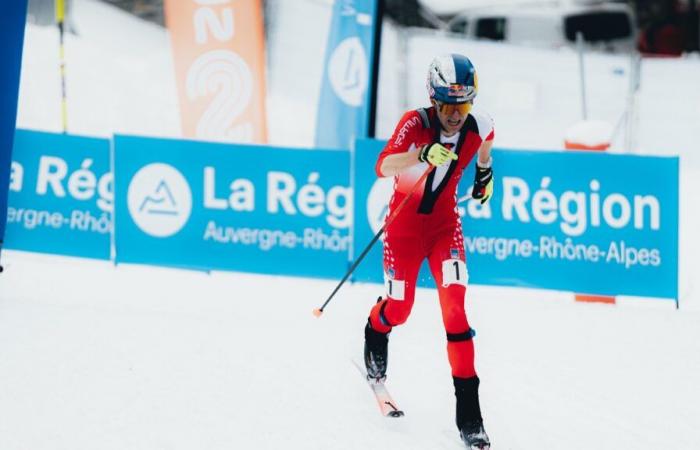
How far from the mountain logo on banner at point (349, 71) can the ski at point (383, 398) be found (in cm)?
468

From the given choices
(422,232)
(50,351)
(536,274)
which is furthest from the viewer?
(536,274)

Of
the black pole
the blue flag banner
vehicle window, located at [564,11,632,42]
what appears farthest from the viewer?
vehicle window, located at [564,11,632,42]

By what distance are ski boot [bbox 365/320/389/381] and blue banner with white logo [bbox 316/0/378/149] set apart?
4.52m

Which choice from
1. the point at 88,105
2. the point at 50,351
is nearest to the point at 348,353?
the point at 50,351

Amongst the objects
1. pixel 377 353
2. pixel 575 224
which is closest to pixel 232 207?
pixel 575 224

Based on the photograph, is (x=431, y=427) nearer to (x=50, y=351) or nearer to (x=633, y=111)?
(x=50, y=351)

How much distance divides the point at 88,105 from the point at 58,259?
817cm

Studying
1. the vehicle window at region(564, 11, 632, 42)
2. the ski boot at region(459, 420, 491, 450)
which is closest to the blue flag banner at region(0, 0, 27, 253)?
the ski boot at region(459, 420, 491, 450)

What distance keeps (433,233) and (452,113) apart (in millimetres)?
699

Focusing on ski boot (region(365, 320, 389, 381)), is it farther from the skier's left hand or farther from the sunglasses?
the sunglasses

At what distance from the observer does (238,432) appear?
12.9 ft

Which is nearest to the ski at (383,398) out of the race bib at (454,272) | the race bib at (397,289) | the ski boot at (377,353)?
the ski boot at (377,353)

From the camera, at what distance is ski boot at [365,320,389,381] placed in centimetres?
448

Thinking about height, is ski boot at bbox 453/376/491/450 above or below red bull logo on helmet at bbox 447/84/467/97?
below
